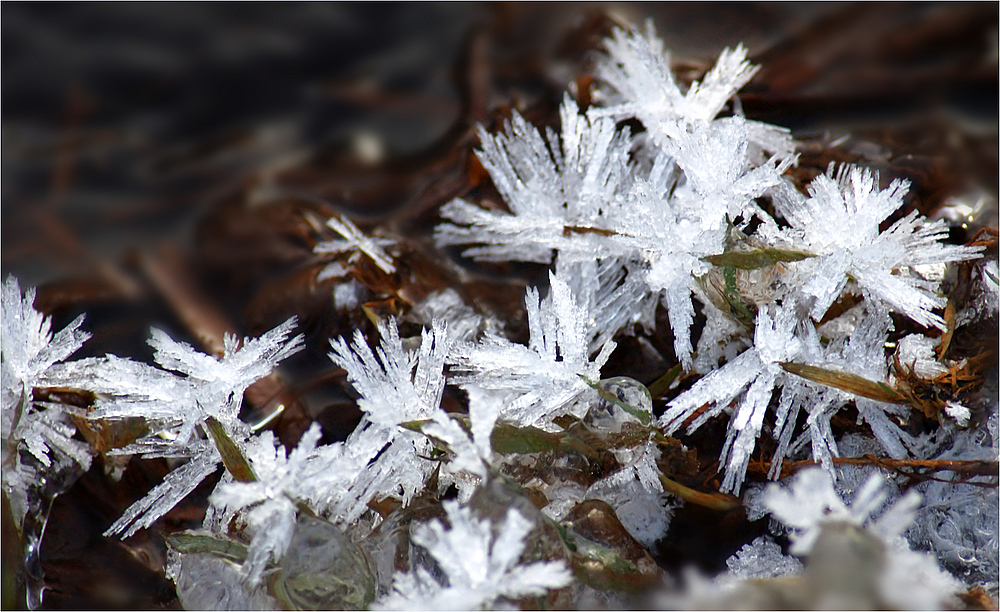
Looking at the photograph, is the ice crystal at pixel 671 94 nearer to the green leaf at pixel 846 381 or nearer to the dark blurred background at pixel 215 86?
the dark blurred background at pixel 215 86

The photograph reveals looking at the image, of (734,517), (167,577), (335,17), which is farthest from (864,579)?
(335,17)

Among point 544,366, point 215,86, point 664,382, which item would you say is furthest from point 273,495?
point 215,86

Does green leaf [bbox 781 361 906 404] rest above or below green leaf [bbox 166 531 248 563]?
above

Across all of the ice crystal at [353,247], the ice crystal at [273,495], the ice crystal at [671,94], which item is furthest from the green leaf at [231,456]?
the ice crystal at [671,94]

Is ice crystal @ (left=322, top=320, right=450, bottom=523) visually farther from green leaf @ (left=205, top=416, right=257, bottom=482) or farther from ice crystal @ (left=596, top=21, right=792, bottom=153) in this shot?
ice crystal @ (left=596, top=21, right=792, bottom=153)

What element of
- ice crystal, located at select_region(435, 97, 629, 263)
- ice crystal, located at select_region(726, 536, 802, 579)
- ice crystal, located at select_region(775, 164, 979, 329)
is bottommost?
ice crystal, located at select_region(726, 536, 802, 579)

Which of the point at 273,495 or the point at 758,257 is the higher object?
the point at 758,257

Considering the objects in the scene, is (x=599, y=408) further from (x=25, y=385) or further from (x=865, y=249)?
(x=25, y=385)

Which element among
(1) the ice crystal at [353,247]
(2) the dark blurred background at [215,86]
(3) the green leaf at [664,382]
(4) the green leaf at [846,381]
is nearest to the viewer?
(4) the green leaf at [846,381]

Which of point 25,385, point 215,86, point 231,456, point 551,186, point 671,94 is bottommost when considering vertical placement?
point 231,456

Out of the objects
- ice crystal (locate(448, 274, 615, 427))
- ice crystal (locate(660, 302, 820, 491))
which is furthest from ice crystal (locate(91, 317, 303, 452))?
ice crystal (locate(660, 302, 820, 491))
